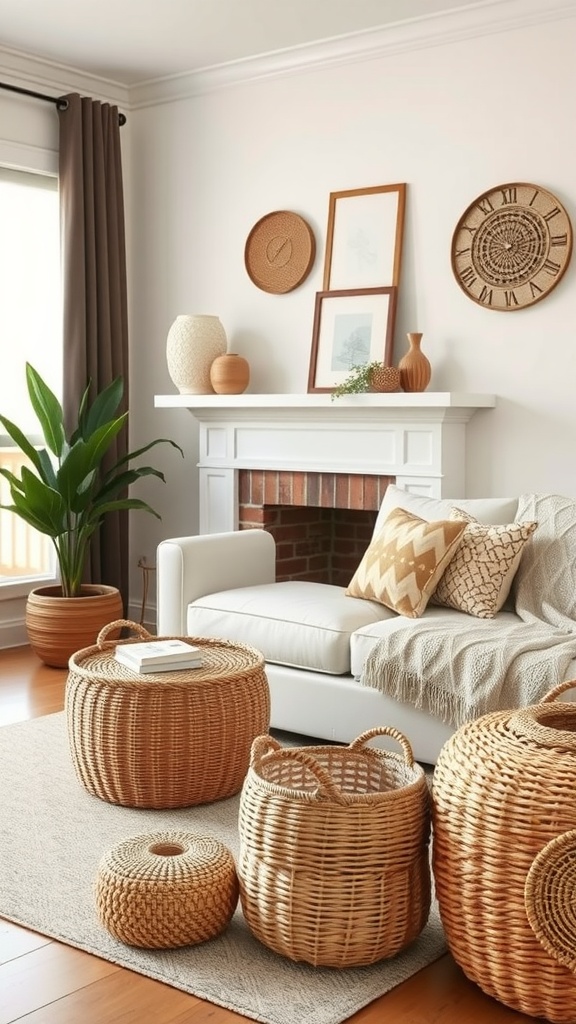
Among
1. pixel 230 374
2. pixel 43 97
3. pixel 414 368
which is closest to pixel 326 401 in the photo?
pixel 414 368

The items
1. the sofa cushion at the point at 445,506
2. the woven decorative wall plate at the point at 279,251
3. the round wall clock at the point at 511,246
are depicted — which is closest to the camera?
the sofa cushion at the point at 445,506

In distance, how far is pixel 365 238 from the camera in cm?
476

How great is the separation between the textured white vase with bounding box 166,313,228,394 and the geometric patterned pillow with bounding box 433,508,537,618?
75.7 inches

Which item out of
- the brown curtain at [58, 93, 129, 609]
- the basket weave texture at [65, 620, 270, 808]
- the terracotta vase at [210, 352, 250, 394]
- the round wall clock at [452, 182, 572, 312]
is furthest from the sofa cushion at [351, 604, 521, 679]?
the brown curtain at [58, 93, 129, 609]

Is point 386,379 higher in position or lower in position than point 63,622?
higher

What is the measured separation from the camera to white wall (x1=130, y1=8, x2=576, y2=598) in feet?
14.0

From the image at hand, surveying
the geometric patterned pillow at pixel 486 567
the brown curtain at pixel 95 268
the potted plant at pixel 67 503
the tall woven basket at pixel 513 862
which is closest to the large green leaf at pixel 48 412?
the potted plant at pixel 67 503

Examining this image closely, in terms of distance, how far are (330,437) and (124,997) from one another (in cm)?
299

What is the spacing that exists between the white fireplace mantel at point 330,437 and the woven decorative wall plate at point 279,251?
58 cm

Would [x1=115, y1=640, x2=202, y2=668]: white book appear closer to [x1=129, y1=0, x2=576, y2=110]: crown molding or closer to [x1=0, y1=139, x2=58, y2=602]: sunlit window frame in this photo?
[x1=0, y1=139, x2=58, y2=602]: sunlit window frame

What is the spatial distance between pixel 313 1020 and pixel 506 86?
3.52 metres

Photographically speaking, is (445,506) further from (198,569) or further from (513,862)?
(513,862)

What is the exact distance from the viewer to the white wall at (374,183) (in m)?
4.27

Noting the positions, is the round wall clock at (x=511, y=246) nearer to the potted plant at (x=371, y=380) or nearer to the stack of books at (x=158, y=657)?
the potted plant at (x=371, y=380)
